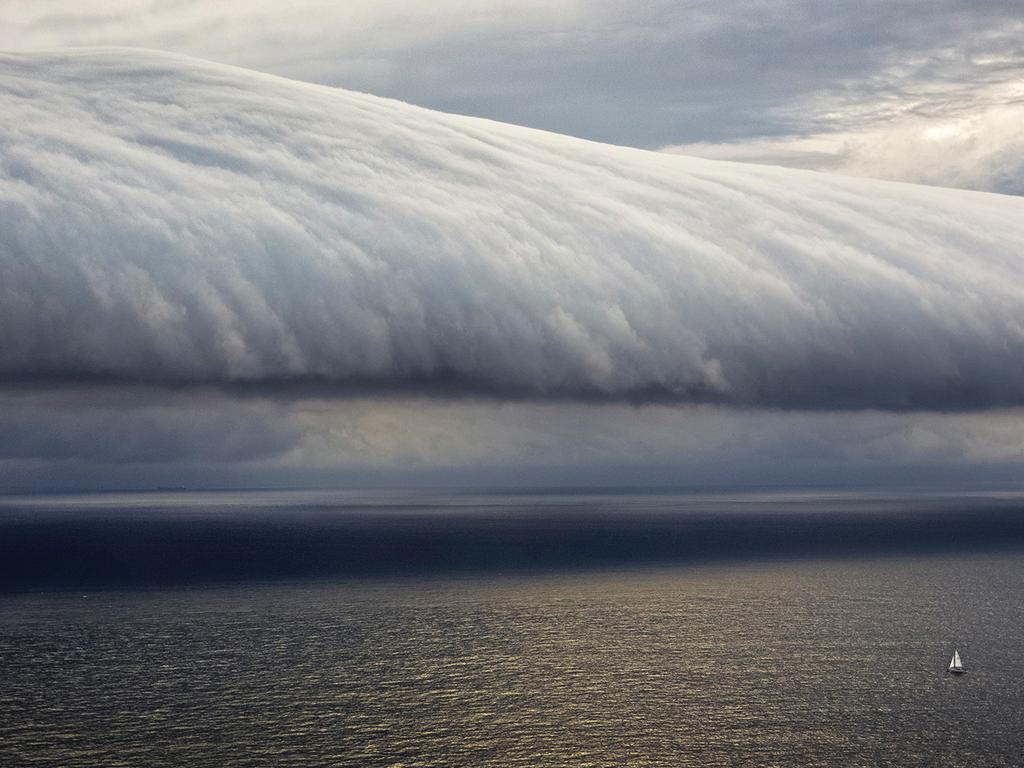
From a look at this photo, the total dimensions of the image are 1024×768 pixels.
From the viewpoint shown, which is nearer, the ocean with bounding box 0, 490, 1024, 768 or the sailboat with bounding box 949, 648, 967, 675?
the ocean with bounding box 0, 490, 1024, 768

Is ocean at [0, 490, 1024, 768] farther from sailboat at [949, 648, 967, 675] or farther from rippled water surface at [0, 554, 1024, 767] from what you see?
sailboat at [949, 648, 967, 675]

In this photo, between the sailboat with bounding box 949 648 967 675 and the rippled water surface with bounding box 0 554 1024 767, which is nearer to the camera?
the rippled water surface with bounding box 0 554 1024 767

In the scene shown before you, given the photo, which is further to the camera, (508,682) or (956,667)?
(956,667)

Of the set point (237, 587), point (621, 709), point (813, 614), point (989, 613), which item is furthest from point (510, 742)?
point (237, 587)

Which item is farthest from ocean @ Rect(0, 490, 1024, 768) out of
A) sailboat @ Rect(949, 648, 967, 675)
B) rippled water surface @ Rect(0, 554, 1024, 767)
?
sailboat @ Rect(949, 648, 967, 675)

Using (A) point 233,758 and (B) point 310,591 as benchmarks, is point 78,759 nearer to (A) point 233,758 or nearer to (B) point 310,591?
(A) point 233,758

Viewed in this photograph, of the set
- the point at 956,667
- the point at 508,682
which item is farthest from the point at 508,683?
the point at 956,667

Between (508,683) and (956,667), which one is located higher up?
(508,683)

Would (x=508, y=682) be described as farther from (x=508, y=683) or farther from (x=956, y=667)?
(x=956, y=667)
